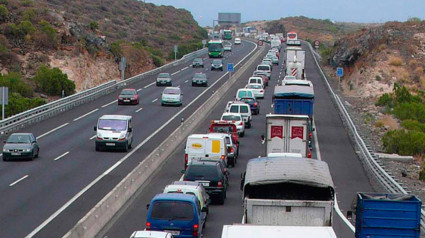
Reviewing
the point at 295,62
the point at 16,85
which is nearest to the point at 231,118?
the point at 16,85

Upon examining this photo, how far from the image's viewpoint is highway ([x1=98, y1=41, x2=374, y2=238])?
2617cm

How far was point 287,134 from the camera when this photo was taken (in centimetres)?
3572

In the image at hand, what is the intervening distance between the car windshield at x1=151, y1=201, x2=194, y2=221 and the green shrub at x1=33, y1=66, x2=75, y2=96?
50.1 m

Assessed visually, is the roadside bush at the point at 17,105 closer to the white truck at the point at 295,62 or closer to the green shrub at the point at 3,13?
the white truck at the point at 295,62

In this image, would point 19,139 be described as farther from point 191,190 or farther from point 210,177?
point 191,190

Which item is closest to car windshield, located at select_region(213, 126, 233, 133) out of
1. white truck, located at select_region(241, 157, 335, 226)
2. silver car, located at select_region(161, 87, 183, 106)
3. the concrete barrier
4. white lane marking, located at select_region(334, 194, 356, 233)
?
the concrete barrier

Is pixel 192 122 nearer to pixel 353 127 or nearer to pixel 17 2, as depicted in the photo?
pixel 353 127

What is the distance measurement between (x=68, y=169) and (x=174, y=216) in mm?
14376

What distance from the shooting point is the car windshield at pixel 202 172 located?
29.4 meters

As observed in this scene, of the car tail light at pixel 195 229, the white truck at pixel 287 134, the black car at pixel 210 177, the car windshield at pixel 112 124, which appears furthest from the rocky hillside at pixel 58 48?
the car tail light at pixel 195 229

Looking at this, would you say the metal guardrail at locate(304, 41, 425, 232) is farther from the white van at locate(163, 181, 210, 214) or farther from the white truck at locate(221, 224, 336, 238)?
the white truck at locate(221, 224, 336, 238)

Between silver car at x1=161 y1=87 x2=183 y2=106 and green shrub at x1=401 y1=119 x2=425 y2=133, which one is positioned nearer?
green shrub at x1=401 y1=119 x2=425 y2=133

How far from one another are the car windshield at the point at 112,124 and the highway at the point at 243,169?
2864mm

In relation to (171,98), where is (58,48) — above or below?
above
